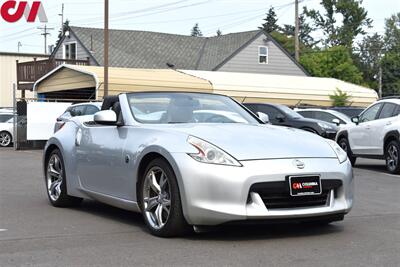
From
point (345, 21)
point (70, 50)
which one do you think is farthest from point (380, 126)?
point (345, 21)

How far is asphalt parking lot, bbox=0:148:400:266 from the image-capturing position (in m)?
5.35

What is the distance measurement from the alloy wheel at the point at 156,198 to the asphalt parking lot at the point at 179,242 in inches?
7.6

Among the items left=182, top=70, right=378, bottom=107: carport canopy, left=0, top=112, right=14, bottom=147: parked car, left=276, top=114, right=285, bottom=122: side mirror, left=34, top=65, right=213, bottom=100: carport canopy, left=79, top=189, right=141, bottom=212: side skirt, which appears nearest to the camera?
left=79, top=189, right=141, bottom=212: side skirt

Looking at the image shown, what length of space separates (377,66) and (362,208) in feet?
274

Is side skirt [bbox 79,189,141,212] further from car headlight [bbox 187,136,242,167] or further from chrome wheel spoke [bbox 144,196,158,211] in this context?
car headlight [bbox 187,136,242,167]

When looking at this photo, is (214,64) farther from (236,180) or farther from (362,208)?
(236,180)

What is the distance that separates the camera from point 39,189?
1045 cm

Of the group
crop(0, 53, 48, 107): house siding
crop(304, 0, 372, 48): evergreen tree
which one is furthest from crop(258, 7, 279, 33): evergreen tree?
crop(0, 53, 48, 107): house siding

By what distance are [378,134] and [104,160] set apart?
28.7 feet

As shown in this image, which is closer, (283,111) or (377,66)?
(283,111)

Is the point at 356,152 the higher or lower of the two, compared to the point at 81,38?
lower

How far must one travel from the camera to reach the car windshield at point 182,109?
7145 mm

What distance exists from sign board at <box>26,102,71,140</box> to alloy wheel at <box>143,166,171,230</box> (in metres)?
17.5

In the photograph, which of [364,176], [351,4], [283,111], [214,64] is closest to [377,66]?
[351,4]
